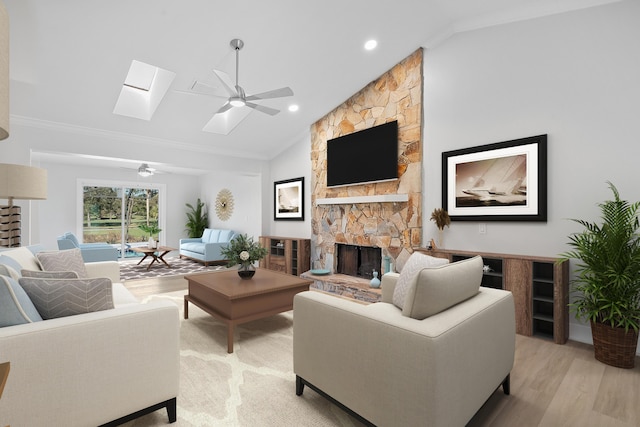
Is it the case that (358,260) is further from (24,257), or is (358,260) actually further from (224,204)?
(224,204)

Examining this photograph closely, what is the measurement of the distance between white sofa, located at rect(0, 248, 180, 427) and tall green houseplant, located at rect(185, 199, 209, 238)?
328 inches

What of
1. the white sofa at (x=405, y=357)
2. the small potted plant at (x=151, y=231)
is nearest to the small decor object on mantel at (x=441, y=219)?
the white sofa at (x=405, y=357)

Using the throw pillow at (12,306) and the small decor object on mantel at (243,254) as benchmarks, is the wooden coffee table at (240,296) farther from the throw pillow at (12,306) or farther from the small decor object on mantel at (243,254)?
the throw pillow at (12,306)

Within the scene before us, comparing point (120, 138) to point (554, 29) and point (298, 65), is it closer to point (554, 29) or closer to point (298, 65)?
point (298, 65)

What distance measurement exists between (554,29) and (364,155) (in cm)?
260

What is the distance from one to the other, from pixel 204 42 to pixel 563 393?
177 inches

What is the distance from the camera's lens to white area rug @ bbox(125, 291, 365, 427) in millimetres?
1854

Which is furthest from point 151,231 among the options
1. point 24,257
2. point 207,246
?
point 24,257

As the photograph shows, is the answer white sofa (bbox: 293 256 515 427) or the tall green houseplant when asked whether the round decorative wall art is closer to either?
the tall green houseplant

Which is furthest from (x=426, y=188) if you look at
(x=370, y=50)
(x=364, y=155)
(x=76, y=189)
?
(x=76, y=189)

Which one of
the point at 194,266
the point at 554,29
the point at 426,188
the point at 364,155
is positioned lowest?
the point at 194,266

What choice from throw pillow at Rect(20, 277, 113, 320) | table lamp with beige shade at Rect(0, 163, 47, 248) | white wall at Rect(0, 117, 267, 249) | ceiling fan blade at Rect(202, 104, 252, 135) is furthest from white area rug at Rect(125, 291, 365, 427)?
ceiling fan blade at Rect(202, 104, 252, 135)

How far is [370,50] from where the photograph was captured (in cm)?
416

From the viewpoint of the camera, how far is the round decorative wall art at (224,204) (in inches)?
343
